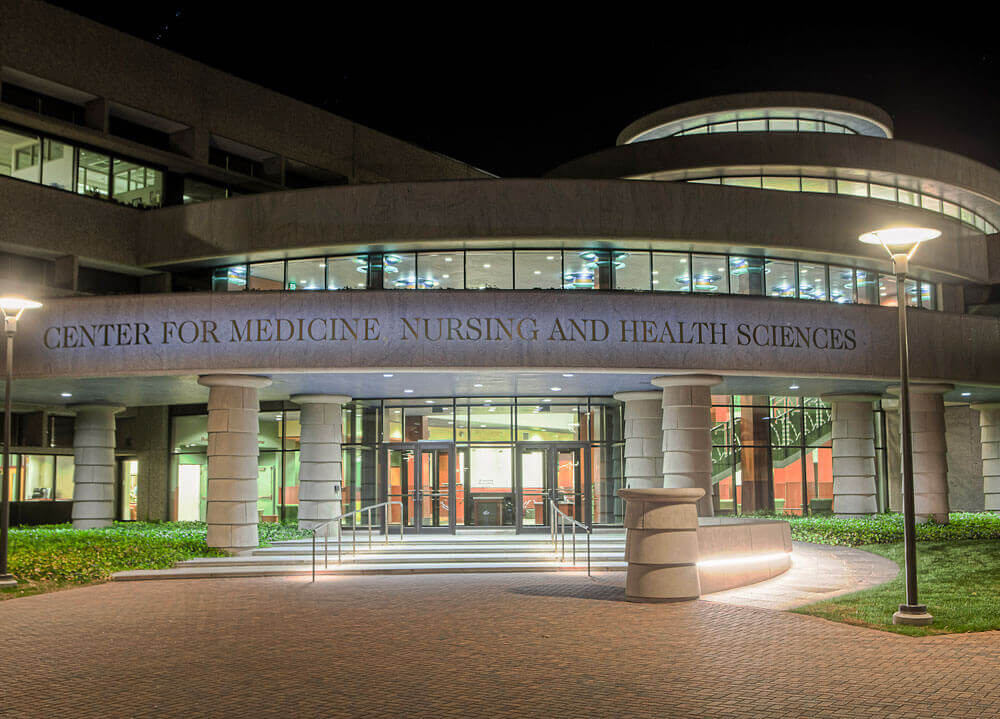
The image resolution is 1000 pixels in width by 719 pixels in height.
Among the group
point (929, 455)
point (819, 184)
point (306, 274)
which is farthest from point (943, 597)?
point (819, 184)

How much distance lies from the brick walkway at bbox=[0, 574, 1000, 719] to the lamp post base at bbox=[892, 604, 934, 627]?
2.05 ft

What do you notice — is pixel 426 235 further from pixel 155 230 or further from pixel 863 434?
pixel 863 434

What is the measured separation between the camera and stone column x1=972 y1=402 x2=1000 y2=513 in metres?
33.2

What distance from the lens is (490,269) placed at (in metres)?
25.6

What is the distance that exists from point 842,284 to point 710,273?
13.5 ft

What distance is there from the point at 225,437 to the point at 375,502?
713 cm

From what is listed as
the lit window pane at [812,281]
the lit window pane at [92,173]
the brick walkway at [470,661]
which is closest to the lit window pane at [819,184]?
the lit window pane at [812,281]

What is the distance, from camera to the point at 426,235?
2522cm

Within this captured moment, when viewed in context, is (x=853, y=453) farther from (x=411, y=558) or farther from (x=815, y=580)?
(x=411, y=558)

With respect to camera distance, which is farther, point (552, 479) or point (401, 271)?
point (552, 479)

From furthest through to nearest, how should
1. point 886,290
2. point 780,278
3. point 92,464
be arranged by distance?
point 92,464 → point 886,290 → point 780,278

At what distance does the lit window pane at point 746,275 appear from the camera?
26422mm

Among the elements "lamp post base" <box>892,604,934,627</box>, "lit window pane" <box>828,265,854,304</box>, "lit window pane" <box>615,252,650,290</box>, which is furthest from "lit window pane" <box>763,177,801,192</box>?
"lamp post base" <box>892,604,934,627</box>

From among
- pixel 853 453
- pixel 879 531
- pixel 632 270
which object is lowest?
pixel 879 531
